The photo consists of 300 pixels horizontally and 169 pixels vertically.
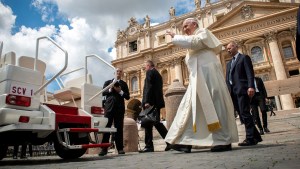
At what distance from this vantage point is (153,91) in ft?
17.6

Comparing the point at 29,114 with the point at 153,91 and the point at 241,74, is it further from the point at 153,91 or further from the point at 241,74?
the point at 241,74

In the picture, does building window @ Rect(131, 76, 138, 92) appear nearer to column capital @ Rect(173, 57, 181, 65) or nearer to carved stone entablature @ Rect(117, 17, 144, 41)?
column capital @ Rect(173, 57, 181, 65)

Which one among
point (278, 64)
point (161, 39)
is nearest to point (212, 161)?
point (278, 64)

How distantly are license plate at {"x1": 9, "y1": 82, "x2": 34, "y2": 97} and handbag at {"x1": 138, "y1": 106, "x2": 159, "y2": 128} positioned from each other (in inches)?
89.2

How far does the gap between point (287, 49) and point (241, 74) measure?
27474 mm

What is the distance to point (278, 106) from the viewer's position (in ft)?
80.4

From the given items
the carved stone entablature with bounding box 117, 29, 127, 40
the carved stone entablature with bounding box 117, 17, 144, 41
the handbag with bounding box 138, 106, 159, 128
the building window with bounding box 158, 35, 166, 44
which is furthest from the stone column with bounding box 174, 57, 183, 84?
the handbag with bounding box 138, 106, 159, 128

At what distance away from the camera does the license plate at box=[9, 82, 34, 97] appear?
11.5 feet

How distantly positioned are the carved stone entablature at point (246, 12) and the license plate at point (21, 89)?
29.9m

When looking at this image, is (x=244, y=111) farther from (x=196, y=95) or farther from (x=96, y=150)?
(x=96, y=150)

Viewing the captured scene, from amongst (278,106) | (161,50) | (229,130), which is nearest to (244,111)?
(229,130)

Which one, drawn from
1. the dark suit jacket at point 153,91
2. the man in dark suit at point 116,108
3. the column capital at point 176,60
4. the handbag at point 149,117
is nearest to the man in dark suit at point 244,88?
the dark suit jacket at point 153,91

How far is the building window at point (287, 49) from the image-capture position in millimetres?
27467

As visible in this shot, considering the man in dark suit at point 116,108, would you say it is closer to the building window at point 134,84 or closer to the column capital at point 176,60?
the column capital at point 176,60
